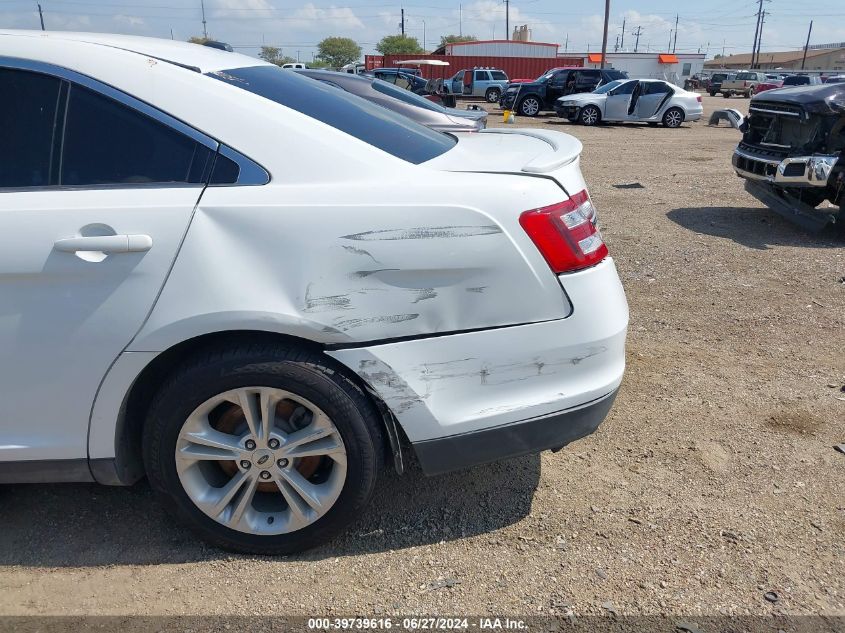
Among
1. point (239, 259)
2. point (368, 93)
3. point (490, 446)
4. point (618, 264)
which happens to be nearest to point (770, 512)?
point (490, 446)

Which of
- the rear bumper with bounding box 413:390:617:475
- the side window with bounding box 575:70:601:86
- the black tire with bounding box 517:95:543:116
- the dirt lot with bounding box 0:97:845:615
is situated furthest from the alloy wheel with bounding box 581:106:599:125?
the rear bumper with bounding box 413:390:617:475

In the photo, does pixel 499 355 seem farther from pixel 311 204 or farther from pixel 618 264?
pixel 618 264

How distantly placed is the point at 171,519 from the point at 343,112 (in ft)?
5.75

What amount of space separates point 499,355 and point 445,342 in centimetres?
19

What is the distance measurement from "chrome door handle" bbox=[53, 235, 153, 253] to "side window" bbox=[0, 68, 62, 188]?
1.01ft

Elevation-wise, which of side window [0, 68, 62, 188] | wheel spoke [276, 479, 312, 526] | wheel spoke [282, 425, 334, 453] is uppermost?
side window [0, 68, 62, 188]

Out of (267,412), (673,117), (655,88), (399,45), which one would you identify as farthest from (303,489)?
(399,45)

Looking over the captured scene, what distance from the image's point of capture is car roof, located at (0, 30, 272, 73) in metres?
2.39

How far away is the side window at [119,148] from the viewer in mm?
2268

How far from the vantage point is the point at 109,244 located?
7.05 ft

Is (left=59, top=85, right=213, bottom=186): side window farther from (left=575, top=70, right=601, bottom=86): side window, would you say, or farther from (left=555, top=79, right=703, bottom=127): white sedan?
(left=575, top=70, right=601, bottom=86): side window

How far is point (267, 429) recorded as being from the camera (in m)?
2.34

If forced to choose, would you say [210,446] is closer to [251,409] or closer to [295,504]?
[251,409]

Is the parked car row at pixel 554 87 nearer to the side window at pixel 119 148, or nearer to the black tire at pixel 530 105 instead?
the black tire at pixel 530 105
